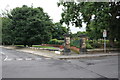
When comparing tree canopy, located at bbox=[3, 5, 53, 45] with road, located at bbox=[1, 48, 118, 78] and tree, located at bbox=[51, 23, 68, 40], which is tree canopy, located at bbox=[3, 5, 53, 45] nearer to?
road, located at bbox=[1, 48, 118, 78]

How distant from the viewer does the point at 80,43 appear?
2098cm

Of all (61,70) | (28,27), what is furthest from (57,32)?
(61,70)

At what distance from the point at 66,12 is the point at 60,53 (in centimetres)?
929

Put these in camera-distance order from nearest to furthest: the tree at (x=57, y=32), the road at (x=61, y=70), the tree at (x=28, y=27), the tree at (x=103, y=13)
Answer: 1. the road at (x=61, y=70)
2. the tree at (x=103, y=13)
3. the tree at (x=28, y=27)
4. the tree at (x=57, y=32)

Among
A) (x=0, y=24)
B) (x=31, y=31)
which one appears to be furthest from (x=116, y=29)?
(x=0, y=24)

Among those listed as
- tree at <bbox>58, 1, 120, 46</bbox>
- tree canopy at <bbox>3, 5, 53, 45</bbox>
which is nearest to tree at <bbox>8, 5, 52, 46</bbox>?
tree canopy at <bbox>3, 5, 53, 45</bbox>

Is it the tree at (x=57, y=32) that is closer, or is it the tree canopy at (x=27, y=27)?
the tree canopy at (x=27, y=27)

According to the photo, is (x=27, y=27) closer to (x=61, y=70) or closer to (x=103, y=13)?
(x=103, y=13)

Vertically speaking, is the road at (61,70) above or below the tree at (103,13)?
below

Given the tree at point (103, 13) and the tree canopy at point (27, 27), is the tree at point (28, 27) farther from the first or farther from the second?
the tree at point (103, 13)

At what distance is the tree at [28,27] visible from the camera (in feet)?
109

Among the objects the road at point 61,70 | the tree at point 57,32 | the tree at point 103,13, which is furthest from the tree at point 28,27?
the tree at point 57,32

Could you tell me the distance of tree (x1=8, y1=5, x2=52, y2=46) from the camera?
33125 mm

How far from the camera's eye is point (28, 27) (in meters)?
32.8
